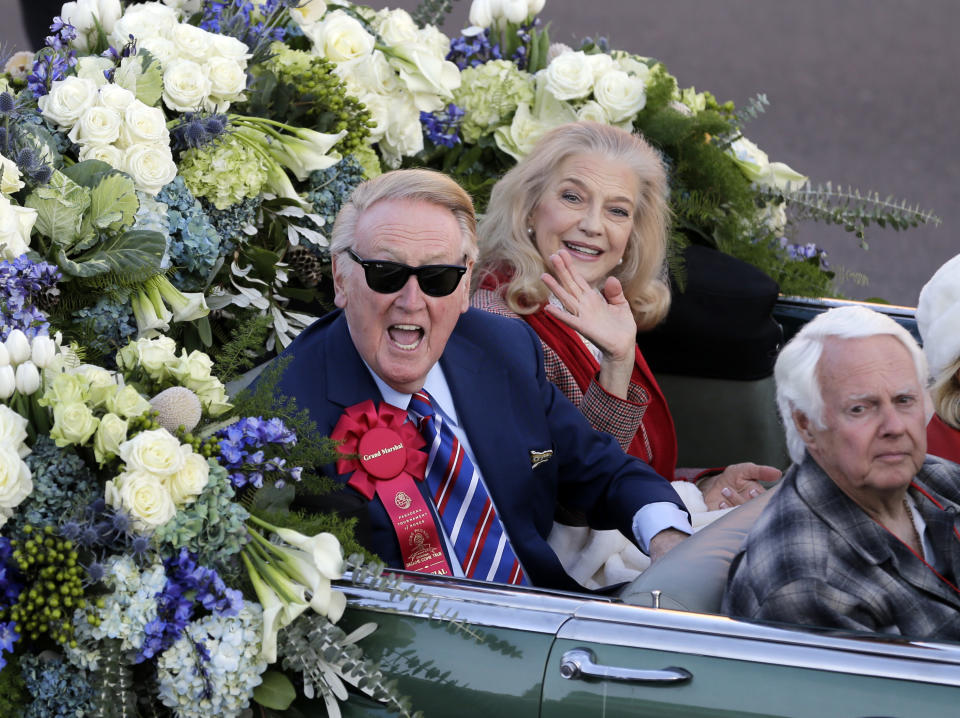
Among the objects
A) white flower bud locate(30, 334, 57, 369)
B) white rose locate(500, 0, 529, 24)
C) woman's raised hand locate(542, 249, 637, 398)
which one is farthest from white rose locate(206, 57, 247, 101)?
white rose locate(500, 0, 529, 24)

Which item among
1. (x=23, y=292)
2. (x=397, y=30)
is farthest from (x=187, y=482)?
(x=397, y=30)

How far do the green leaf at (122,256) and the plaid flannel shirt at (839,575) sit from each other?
130 cm

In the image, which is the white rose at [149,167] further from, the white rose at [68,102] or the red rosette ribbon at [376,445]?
the red rosette ribbon at [376,445]

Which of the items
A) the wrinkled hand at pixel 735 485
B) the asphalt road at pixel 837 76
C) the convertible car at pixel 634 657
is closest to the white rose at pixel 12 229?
the convertible car at pixel 634 657

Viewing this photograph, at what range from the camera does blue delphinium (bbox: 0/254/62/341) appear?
219 centimetres

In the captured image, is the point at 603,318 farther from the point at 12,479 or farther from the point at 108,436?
the point at 12,479

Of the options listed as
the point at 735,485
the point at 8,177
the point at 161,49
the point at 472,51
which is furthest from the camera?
the point at 472,51

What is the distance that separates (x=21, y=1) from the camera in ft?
18.2

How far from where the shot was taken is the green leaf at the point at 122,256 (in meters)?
2.53

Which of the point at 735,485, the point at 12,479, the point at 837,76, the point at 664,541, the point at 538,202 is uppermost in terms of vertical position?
the point at 12,479

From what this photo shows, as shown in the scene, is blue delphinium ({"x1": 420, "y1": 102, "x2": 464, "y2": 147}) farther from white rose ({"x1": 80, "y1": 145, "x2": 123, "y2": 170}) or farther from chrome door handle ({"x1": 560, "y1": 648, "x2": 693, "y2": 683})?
chrome door handle ({"x1": 560, "y1": 648, "x2": 693, "y2": 683})

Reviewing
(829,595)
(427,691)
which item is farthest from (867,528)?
(427,691)

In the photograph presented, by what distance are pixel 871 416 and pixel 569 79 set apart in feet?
7.04

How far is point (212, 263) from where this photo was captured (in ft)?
9.84
